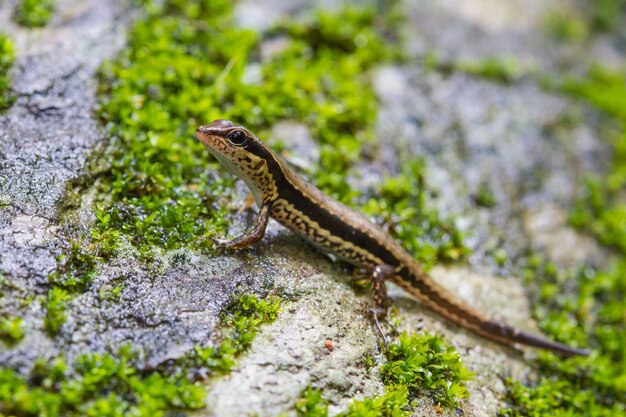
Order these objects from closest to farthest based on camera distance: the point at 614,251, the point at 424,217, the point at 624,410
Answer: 1. the point at 624,410
2. the point at 424,217
3. the point at 614,251

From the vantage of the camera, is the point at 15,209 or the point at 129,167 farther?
the point at 129,167

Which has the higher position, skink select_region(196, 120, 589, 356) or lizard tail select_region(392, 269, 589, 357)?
skink select_region(196, 120, 589, 356)

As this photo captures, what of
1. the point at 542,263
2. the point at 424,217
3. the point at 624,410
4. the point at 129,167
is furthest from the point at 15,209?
the point at 624,410

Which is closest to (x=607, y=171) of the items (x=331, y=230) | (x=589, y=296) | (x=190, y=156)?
(x=589, y=296)

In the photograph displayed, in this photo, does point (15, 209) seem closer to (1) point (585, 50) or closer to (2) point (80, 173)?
(2) point (80, 173)

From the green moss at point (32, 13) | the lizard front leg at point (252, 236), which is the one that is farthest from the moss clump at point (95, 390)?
the green moss at point (32, 13)

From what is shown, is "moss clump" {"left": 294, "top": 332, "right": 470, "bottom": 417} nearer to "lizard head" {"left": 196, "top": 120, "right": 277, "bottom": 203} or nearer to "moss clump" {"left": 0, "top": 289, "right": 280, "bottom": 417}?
"moss clump" {"left": 0, "top": 289, "right": 280, "bottom": 417}

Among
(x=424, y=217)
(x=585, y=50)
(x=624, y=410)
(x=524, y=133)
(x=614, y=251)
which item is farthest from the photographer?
(x=585, y=50)

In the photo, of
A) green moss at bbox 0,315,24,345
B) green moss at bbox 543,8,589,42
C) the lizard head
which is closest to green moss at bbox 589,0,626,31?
green moss at bbox 543,8,589,42

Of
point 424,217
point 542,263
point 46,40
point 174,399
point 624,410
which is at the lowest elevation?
point 624,410
